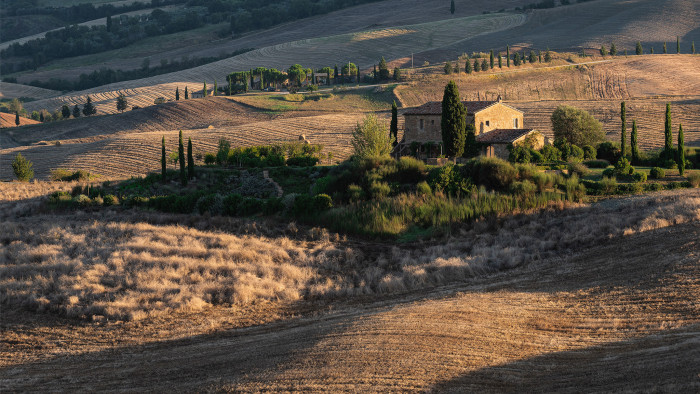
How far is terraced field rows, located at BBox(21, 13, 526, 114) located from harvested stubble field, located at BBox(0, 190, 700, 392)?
91.5 meters

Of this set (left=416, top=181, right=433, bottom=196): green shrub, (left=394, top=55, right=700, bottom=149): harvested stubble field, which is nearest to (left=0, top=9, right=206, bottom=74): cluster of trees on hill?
(left=394, top=55, right=700, bottom=149): harvested stubble field

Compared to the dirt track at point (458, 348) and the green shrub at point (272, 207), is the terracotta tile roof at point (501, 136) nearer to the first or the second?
the green shrub at point (272, 207)

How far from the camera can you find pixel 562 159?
1932 inches

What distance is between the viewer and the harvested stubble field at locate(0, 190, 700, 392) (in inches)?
570

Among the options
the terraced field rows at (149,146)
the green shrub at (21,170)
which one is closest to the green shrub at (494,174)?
the terraced field rows at (149,146)

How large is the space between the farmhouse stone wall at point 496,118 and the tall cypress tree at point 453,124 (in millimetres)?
3515

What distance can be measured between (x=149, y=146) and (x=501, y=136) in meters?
35.4

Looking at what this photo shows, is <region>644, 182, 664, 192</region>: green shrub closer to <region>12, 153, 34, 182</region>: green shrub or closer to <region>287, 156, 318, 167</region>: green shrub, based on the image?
<region>287, 156, 318, 167</region>: green shrub

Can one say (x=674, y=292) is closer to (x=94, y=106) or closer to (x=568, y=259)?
(x=568, y=259)

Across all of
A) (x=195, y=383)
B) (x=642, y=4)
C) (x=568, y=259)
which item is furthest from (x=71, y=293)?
(x=642, y=4)

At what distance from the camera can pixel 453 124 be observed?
4800cm

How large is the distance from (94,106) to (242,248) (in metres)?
88.6

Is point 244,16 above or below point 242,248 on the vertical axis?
above

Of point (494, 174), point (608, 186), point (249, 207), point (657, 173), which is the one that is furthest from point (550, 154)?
point (249, 207)
